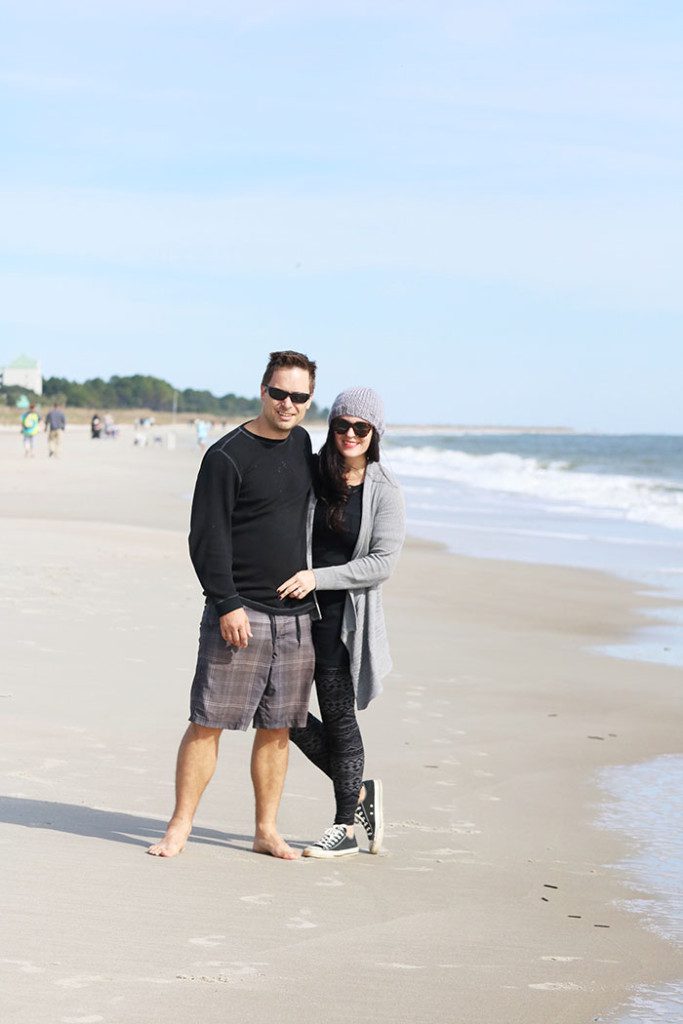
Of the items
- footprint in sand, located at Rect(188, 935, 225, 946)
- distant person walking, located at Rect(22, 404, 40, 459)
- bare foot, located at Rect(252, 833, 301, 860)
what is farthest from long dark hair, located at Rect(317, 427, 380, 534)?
distant person walking, located at Rect(22, 404, 40, 459)

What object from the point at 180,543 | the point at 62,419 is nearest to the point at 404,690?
the point at 180,543

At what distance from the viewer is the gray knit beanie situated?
4.78m

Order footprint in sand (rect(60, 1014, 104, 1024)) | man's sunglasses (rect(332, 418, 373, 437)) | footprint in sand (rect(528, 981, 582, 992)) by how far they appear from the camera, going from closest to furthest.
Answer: footprint in sand (rect(60, 1014, 104, 1024)), footprint in sand (rect(528, 981, 582, 992)), man's sunglasses (rect(332, 418, 373, 437))

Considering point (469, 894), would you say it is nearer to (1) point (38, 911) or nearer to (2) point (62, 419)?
(1) point (38, 911)

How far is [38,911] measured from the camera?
4.02 m

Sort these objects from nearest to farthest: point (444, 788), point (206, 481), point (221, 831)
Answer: point (206, 481), point (221, 831), point (444, 788)

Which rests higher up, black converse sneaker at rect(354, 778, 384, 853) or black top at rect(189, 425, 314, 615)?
black top at rect(189, 425, 314, 615)

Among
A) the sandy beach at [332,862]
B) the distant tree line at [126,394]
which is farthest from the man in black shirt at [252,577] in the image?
the distant tree line at [126,394]

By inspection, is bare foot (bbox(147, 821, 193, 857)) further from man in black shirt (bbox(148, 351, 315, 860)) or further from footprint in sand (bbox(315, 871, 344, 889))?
footprint in sand (bbox(315, 871, 344, 889))

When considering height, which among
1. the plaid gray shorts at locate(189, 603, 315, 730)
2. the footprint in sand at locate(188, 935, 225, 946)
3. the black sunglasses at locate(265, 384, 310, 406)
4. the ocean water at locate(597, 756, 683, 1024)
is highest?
the black sunglasses at locate(265, 384, 310, 406)

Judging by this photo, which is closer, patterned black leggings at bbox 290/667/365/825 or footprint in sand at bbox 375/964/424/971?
footprint in sand at bbox 375/964/424/971

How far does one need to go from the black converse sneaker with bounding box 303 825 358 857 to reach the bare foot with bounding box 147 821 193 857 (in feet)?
1.57

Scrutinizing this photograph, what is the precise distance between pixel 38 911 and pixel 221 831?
1.39 meters

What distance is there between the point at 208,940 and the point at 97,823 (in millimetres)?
1317
